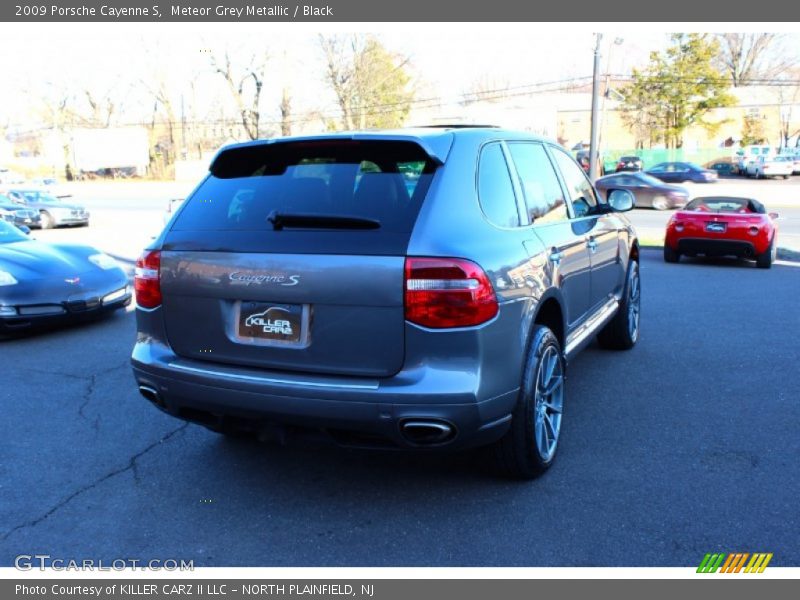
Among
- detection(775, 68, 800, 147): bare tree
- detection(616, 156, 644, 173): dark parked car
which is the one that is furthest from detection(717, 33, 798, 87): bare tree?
detection(616, 156, 644, 173): dark parked car

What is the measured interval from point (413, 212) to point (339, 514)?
154cm

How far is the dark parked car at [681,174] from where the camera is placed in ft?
124

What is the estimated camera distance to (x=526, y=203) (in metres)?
3.86

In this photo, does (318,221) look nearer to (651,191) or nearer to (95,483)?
(95,483)

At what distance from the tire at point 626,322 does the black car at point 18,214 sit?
16707mm

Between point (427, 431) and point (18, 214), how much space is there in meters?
19.8

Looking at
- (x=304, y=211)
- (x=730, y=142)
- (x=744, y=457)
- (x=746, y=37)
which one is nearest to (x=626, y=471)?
(x=744, y=457)

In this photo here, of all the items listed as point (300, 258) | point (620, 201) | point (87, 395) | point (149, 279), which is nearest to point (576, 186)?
point (620, 201)

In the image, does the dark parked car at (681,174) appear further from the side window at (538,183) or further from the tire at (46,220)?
the side window at (538,183)

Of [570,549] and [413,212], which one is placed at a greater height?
[413,212]

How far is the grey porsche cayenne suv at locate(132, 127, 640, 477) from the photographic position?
2.94m

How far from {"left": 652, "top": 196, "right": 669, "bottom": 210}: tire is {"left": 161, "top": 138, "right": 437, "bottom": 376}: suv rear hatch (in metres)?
25.3

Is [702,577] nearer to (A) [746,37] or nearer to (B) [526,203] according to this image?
(B) [526,203]

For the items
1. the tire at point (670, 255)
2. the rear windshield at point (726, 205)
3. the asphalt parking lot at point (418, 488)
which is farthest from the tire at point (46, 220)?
the rear windshield at point (726, 205)
